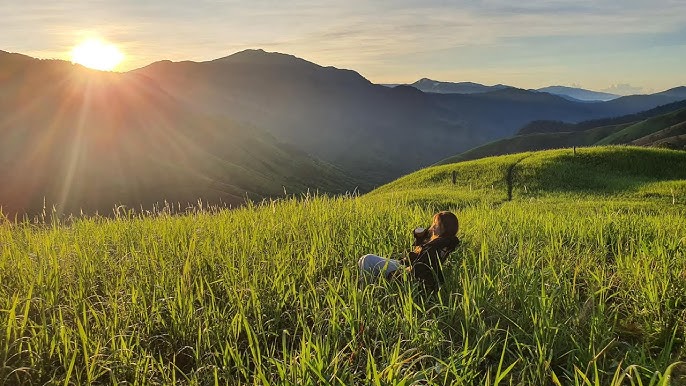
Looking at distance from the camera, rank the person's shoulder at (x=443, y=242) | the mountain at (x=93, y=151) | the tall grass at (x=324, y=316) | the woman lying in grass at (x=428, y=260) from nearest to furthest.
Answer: the tall grass at (x=324, y=316) < the woman lying in grass at (x=428, y=260) < the person's shoulder at (x=443, y=242) < the mountain at (x=93, y=151)

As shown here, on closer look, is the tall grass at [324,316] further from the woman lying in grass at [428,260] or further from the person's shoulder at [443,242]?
the person's shoulder at [443,242]

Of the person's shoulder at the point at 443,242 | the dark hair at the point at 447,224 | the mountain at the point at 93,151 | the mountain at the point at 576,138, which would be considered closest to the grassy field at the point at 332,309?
the person's shoulder at the point at 443,242

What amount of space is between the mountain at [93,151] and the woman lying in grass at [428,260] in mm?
102358

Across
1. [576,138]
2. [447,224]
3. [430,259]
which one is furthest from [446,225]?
[576,138]

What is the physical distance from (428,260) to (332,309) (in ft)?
5.54

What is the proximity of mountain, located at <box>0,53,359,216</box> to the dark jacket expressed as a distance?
10244cm

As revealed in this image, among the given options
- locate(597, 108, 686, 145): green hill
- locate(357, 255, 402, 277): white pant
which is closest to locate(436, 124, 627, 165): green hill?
locate(597, 108, 686, 145): green hill

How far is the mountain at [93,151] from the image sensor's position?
121 m

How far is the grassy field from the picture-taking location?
367 centimetres

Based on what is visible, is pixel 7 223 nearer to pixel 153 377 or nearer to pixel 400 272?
pixel 153 377

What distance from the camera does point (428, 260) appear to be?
17.8 feet

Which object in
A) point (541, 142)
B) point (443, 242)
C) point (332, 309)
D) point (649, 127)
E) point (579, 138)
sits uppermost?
point (649, 127)

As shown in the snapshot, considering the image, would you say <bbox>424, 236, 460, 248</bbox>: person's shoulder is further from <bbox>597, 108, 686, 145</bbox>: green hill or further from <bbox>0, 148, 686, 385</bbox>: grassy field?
<bbox>597, 108, 686, 145</bbox>: green hill

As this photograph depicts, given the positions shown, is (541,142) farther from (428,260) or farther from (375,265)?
(375,265)
